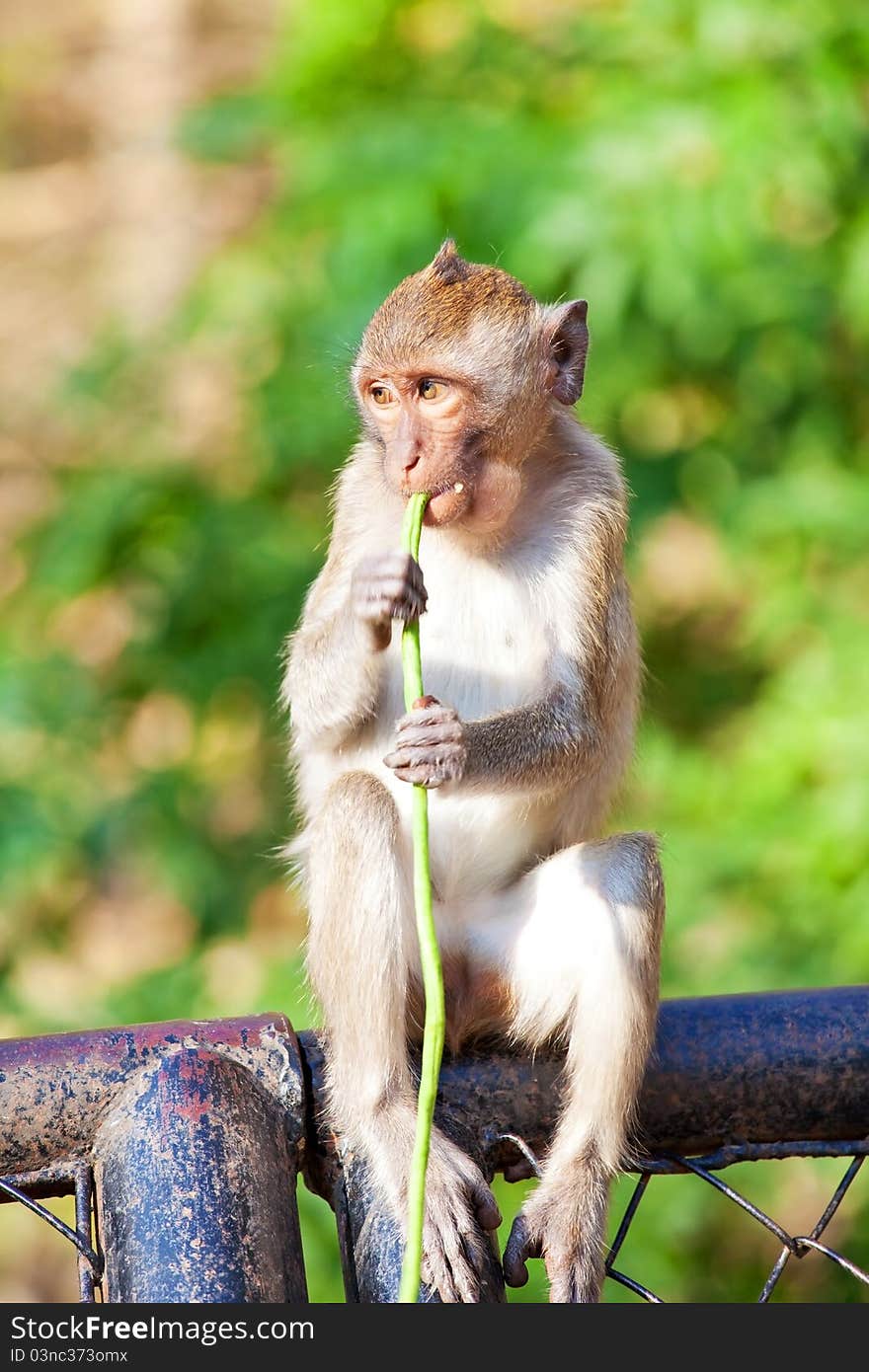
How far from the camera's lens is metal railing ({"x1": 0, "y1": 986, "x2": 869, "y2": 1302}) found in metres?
1.97

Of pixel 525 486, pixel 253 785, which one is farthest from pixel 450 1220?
pixel 253 785

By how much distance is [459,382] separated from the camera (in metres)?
3.09

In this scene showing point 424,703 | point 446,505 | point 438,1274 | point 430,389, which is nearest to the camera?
point 438,1274

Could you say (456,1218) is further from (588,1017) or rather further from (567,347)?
(567,347)

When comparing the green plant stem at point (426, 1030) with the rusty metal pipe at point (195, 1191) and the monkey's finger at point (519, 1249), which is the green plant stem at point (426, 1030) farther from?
the monkey's finger at point (519, 1249)

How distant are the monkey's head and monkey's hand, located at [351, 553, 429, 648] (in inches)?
11.8

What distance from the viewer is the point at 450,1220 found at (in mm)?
2475

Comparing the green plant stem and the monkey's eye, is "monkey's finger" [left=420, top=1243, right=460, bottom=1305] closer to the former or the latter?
the green plant stem

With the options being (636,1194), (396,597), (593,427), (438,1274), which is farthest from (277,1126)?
(593,427)

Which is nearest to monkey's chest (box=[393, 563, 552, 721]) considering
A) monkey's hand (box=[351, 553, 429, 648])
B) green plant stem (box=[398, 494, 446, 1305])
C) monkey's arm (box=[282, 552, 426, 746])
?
monkey's arm (box=[282, 552, 426, 746])

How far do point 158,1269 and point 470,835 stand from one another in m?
1.45

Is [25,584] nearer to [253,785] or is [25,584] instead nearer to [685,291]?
[253,785]

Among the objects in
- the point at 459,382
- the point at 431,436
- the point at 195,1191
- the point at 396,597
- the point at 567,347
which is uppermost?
the point at 567,347

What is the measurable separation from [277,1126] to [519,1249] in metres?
0.75
